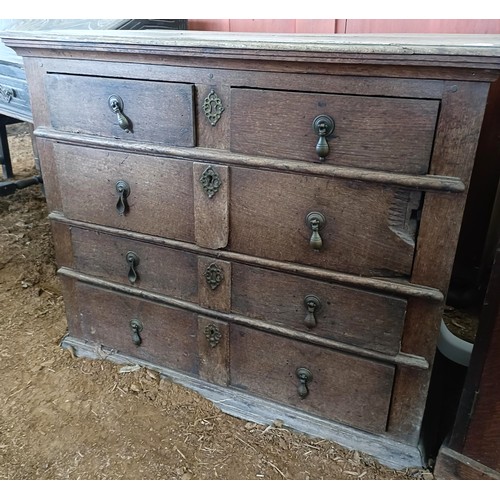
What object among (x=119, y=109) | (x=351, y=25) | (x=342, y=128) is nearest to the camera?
(x=342, y=128)

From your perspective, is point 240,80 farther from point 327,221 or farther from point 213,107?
point 327,221

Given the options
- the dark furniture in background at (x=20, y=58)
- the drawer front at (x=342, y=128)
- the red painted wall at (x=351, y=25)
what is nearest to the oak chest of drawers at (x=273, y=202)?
the drawer front at (x=342, y=128)

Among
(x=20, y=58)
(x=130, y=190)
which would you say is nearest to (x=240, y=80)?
(x=130, y=190)

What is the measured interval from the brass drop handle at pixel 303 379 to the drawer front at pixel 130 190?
1.63 feet

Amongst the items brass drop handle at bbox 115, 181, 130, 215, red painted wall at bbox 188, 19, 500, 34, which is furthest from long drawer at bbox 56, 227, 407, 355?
red painted wall at bbox 188, 19, 500, 34

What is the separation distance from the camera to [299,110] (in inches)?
47.2

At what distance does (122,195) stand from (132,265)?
0.23 m

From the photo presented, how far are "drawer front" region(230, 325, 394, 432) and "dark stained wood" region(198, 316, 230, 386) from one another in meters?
0.02

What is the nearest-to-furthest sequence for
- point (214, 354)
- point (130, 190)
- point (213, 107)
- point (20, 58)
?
1. point (213, 107)
2. point (130, 190)
3. point (214, 354)
4. point (20, 58)

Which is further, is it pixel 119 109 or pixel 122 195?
pixel 122 195

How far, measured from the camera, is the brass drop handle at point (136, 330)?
66.9 inches

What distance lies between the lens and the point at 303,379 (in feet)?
4.84

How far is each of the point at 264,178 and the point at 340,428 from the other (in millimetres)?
761

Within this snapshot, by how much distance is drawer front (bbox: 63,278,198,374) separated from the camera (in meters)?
1.64
